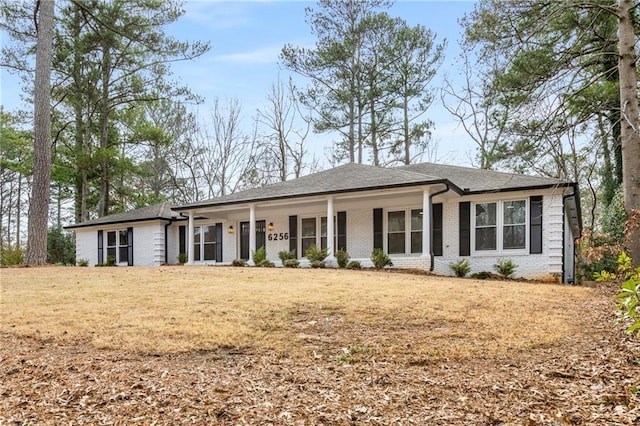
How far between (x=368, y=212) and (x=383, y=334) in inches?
389

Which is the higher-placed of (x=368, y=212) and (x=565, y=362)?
(x=368, y=212)

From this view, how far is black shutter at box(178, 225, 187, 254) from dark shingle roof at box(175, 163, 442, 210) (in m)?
2.44

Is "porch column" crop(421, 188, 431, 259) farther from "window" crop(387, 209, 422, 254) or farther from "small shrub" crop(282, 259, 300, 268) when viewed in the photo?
"small shrub" crop(282, 259, 300, 268)

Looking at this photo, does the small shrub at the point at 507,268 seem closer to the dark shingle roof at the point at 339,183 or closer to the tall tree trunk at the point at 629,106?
the dark shingle roof at the point at 339,183

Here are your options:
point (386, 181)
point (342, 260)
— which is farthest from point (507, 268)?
point (342, 260)

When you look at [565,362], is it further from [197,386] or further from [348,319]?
[197,386]

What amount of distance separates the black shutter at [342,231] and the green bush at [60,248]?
14.3 m

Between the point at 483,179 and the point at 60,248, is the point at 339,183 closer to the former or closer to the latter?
the point at 483,179

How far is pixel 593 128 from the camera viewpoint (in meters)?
15.5

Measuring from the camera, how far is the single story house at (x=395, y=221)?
11.8 meters

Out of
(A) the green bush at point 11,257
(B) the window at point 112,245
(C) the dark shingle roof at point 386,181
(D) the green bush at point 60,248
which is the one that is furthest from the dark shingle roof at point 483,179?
(D) the green bush at point 60,248

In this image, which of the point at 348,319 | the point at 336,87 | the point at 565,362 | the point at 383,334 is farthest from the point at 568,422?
the point at 336,87

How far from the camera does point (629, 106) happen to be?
746 cm

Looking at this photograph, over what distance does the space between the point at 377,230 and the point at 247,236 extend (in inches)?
211
